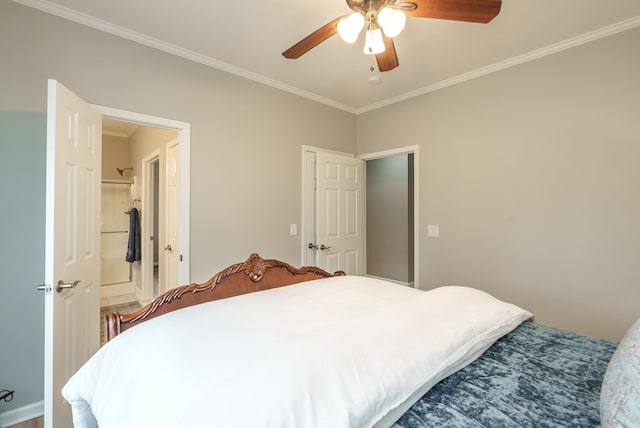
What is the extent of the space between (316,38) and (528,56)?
191cm

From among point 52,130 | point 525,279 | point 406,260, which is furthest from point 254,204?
point 406,260

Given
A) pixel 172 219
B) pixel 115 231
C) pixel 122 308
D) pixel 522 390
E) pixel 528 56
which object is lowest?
pixel 122 308

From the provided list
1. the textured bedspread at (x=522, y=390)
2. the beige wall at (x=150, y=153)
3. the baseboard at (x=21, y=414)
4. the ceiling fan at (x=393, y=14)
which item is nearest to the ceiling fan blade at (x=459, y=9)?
the ceiling fan at (x=393, y=14)

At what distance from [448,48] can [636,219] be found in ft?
5.92

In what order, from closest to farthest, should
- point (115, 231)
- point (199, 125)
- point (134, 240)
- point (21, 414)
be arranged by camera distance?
point (21, 414), point (199, 125), point (134, 240), point (115, 231)

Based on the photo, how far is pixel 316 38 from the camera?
166cm

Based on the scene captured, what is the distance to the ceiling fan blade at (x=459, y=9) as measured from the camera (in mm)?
1318

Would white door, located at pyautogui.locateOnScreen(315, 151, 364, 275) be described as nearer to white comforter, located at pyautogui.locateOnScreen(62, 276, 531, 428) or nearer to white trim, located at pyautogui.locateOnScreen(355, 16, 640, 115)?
white trim, located at pyautogui.locateOnScreen(355, 16, 640, 115)

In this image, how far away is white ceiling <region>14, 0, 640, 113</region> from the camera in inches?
72.8

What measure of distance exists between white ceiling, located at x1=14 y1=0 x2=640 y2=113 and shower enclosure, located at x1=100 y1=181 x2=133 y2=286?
3392 mm

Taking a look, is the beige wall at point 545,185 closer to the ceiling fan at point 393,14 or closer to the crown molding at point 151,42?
the ceiling fan at point 393,14

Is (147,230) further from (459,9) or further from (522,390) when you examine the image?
(522,390)

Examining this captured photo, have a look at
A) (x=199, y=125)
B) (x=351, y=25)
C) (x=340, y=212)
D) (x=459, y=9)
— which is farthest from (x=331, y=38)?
(x=340, y=212)

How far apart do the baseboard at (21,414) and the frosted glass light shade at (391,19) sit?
3026mm
